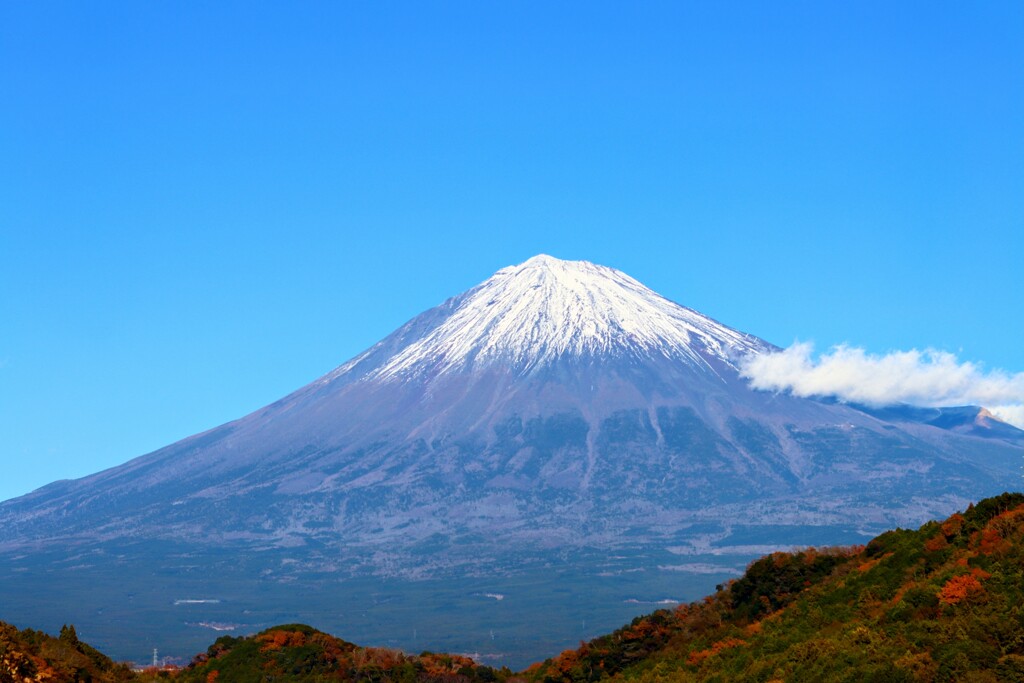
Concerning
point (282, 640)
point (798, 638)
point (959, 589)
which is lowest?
point (798, 638)

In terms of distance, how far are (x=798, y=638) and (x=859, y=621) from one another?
1.71 metres

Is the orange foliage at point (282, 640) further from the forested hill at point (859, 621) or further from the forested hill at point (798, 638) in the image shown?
the forested hill at point (859, 621)

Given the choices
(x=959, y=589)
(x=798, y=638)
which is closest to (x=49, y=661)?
(x=798, y=638)

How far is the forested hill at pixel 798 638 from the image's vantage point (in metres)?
25.2

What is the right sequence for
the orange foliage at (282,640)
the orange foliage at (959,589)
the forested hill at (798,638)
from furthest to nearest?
1. the orange foliage at (282,640)
2. the orange foliage at (959,589)
3. the forested hill at (798,638)

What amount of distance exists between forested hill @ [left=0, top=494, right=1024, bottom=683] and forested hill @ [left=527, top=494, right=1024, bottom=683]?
4 centimetres

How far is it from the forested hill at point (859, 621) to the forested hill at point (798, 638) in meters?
0.04

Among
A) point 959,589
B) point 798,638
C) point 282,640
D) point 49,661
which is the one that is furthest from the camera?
point 282,640

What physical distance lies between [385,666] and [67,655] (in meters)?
13.8

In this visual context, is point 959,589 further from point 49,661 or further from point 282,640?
point 282,640

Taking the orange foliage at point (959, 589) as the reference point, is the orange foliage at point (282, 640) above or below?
above

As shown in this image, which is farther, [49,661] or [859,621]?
[859,621]

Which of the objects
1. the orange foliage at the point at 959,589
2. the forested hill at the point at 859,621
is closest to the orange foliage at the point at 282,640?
the forested hill at the point at 859,621

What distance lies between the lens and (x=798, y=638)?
31.2 m
